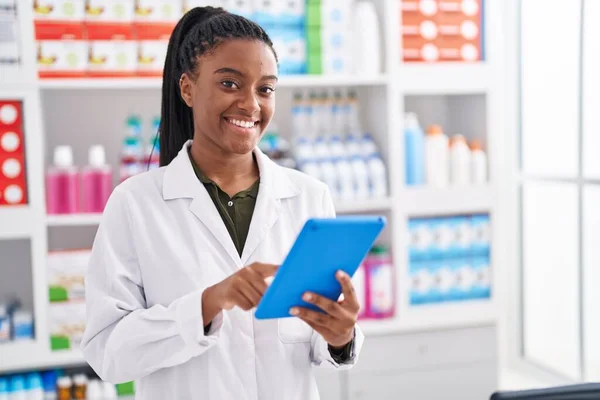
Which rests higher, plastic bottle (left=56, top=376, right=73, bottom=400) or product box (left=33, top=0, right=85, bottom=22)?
product box (left=33, top=0, right=85, bottom=22)

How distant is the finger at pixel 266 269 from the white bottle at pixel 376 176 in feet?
6.94

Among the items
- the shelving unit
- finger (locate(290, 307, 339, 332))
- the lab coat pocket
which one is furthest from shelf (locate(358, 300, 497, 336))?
finger (locate(290, 307, 339, 332))

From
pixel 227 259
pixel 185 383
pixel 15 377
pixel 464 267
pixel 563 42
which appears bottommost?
pixel 15 377

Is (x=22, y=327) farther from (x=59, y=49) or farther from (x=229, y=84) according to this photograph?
(x=229, y=84)

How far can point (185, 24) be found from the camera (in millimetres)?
1630

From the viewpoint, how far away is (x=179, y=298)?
1.35m

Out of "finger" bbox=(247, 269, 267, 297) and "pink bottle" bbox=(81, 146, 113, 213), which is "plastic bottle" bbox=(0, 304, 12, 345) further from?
"finger" bbox=(247, 269, 267, 297)

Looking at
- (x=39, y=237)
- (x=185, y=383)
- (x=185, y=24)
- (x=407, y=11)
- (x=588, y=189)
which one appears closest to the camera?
(x=185, y=383)

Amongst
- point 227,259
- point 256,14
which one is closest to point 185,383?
point 227,259

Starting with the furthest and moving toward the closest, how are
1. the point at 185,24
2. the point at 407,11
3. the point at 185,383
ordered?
the point at 407,11 < the point at 185,24 < the point at 185,383

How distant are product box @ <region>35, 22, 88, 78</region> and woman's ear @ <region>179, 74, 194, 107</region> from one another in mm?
1559

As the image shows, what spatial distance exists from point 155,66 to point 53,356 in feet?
4.17

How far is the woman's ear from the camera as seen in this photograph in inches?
61.1

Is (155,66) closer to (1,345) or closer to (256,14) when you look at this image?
(256,14)
